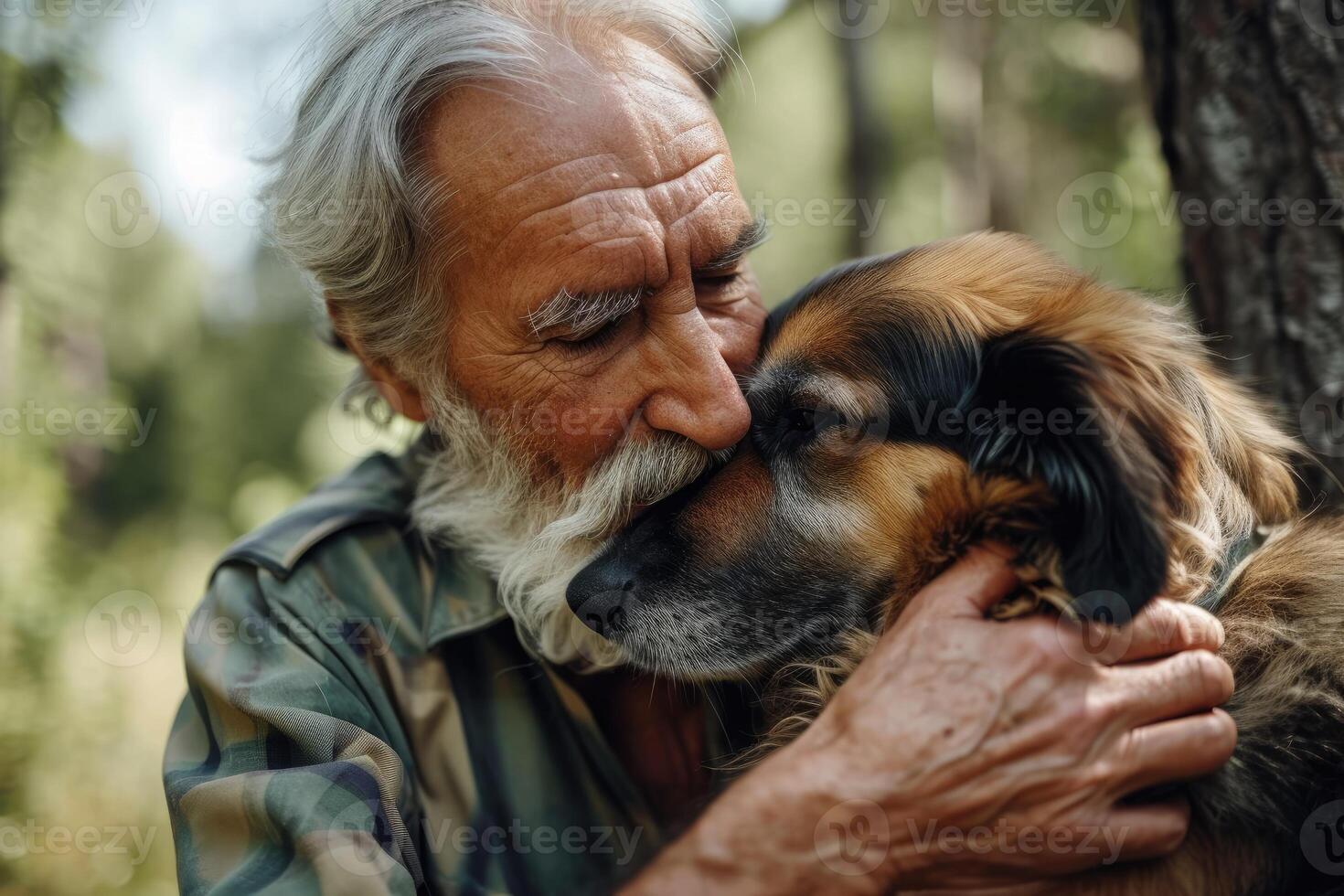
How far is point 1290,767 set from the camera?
1989 mm

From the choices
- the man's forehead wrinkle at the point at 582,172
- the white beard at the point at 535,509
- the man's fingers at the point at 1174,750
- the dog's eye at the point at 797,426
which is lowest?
the man's fingers at the point at 1174,750

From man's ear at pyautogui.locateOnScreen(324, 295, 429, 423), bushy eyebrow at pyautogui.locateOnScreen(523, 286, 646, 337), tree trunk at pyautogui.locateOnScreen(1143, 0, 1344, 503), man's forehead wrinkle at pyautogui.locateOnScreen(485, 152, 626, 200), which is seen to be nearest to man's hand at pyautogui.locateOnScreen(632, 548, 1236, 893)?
bushy eyebrow at pyautogui.locateOnScreen(523, 286, 646, 337)

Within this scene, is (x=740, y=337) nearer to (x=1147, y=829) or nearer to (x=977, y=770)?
(x=977, y=770)

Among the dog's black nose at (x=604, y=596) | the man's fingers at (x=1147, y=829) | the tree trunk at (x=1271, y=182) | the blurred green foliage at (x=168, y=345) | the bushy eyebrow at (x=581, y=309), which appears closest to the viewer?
the man's fingers at (x=1147, y=829)

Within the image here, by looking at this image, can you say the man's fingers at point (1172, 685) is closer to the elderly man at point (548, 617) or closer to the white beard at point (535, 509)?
the elderly man at point (548, 617)

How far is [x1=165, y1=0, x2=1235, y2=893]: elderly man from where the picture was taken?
1.89m

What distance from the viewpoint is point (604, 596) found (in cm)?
228

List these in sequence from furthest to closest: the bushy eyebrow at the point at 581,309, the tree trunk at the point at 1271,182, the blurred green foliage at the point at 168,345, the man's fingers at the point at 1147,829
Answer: the blurred green foliage at the point at 168,345
the tree trunk at the point at 1271,182
the bushy eyebrow at the point at 581,309
the man's fingers at the point at 1147,829

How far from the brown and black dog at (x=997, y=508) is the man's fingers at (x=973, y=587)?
0.12 feet

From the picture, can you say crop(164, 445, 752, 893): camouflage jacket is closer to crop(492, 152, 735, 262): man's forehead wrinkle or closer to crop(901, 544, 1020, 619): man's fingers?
crop(901, 544, 1020, 619): man's fingers

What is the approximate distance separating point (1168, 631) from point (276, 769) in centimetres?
180

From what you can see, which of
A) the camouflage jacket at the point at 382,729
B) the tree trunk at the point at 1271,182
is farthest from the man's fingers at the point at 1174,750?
the tree trunk at the point at 1271,182

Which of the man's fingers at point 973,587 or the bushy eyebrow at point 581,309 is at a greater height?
the bushy eyebrow at point 581,309

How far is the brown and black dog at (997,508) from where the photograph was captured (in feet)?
6.49
